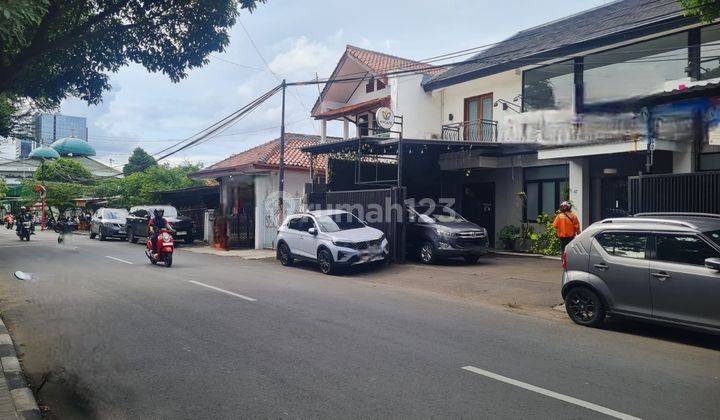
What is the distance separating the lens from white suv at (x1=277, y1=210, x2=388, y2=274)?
14.0 metres

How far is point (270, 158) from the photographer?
78.3ft

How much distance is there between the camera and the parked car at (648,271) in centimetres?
675

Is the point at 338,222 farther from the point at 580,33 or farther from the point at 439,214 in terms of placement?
the point at 580,33

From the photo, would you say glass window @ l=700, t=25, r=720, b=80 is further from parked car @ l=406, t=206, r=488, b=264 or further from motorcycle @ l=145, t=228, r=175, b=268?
motorcycle @ l=145, t=228, r=175, b=268

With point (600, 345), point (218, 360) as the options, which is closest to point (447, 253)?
point (600, 345)

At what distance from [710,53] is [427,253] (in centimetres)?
922

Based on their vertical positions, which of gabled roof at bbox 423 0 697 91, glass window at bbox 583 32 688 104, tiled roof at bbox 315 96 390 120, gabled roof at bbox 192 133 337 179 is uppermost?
gabled roof at bbox 423 0 697 91

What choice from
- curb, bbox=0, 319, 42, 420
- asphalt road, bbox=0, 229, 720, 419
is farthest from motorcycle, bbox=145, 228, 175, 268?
curb, bbox=0, 319, 42, 420

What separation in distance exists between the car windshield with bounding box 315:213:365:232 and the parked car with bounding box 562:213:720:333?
25.3 ft

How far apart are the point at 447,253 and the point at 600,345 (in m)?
8.09

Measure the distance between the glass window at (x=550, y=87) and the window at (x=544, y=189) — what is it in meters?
2.29

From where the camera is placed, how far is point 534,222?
63.1ft

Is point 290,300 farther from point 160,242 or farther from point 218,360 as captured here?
point 160,242

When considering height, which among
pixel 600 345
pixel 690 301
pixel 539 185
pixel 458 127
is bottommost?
pixel 600 345
